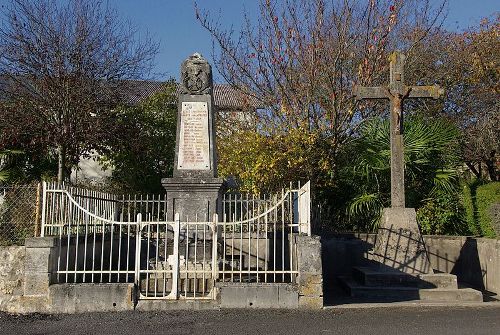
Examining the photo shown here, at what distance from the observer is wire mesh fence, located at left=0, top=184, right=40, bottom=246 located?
321 inches

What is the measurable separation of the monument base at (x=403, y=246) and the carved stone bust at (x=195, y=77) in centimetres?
427

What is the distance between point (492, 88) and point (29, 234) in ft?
48.5

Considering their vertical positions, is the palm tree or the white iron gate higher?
the palm tree

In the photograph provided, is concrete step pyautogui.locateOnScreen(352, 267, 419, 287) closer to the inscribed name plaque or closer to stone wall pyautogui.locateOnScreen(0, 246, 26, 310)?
the inscribed name plaque

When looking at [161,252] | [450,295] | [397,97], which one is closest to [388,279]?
[450,295]

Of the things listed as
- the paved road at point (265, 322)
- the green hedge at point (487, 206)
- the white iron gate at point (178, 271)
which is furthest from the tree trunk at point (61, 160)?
the green hedge at point (487, 206)

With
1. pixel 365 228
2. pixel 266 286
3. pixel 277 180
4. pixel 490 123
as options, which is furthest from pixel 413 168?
pixel 266 286

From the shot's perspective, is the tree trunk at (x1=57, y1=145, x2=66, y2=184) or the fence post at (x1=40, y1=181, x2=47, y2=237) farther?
the tree trunk at (x1=57, y1=145, x2=66, y2=184)

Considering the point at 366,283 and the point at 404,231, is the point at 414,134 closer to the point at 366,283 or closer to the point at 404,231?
the point at 404,231

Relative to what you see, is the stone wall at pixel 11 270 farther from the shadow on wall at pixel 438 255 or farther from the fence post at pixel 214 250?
the shadow on wall at pixel 438 255

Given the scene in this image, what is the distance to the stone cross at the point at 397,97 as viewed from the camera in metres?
9.40

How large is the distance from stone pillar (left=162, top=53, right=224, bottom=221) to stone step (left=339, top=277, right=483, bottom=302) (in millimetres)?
2938

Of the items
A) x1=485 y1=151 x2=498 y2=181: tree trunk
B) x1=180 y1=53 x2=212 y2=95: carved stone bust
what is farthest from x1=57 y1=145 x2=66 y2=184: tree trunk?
x1=485 y1=151 x2=498 y2=181: tree trunk

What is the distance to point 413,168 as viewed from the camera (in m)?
12.7
